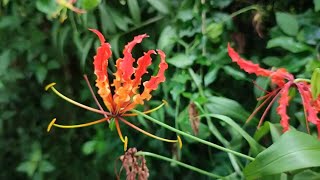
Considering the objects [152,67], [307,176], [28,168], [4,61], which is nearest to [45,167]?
[28,168]

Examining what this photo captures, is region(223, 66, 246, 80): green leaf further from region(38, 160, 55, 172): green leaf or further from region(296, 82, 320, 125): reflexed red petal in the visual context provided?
region(38, 160, 55, 172): green leaf

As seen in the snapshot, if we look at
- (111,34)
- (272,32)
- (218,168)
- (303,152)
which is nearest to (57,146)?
(111,34)

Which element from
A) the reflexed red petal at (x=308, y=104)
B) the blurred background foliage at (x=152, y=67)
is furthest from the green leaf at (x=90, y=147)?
the reflexed red petal at (x=308, y=104)

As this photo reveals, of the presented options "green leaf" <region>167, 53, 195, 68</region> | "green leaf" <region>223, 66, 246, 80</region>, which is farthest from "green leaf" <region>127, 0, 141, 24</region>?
"green leaf" <region>223, 66, 246, 80</region>

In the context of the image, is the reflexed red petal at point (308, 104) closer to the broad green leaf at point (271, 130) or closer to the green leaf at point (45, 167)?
the broad green leaf at point (271, 130)

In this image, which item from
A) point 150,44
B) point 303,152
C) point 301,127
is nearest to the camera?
point 303,152

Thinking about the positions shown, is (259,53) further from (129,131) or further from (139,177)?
(139,177)
